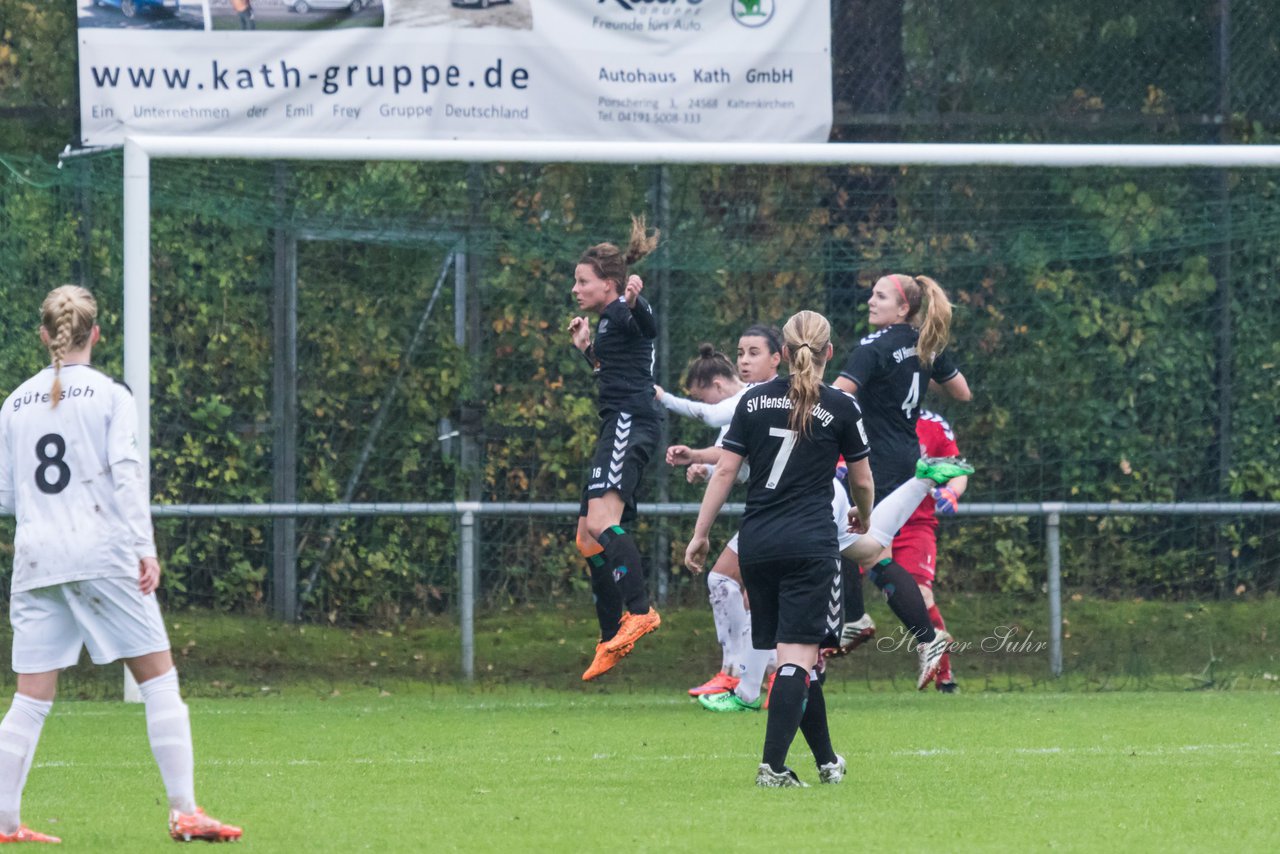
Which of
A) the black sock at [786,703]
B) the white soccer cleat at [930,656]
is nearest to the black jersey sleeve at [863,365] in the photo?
the white soccer cleat at [930,656]

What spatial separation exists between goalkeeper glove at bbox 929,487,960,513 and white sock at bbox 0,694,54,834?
5447mm

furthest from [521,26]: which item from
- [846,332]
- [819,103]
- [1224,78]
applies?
[1224,78]

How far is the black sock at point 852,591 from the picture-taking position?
933 centimetres

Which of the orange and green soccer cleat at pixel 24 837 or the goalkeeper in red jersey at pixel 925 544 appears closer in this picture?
the orange and green soccer cleat at pixel 24 837

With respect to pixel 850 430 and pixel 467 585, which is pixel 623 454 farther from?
pixel 850 430

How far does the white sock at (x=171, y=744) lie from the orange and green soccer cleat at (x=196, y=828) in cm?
2

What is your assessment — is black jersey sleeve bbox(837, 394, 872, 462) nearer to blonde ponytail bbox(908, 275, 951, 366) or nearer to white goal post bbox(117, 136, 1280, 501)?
blonde ponytail bbox(908, 275, 951, 366)

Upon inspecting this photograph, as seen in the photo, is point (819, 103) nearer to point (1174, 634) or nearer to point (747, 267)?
point (747, 267)

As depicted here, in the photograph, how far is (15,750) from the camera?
17.4 ft

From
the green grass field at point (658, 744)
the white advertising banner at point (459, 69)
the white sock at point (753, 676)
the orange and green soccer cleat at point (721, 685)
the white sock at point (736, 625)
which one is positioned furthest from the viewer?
the white advertising banner at point (459, 69)

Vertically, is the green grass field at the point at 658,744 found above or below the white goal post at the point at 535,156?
below

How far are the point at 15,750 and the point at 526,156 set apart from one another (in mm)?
5267

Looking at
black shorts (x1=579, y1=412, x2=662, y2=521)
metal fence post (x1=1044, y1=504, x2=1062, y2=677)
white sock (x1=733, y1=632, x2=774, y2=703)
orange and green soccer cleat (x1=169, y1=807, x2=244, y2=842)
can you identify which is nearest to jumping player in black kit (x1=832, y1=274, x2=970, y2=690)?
white sock (x1=733, y1=632, x2=774, y2=703)

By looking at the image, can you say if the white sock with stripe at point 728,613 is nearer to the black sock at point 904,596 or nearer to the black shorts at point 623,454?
the black shorts at point 623,454
